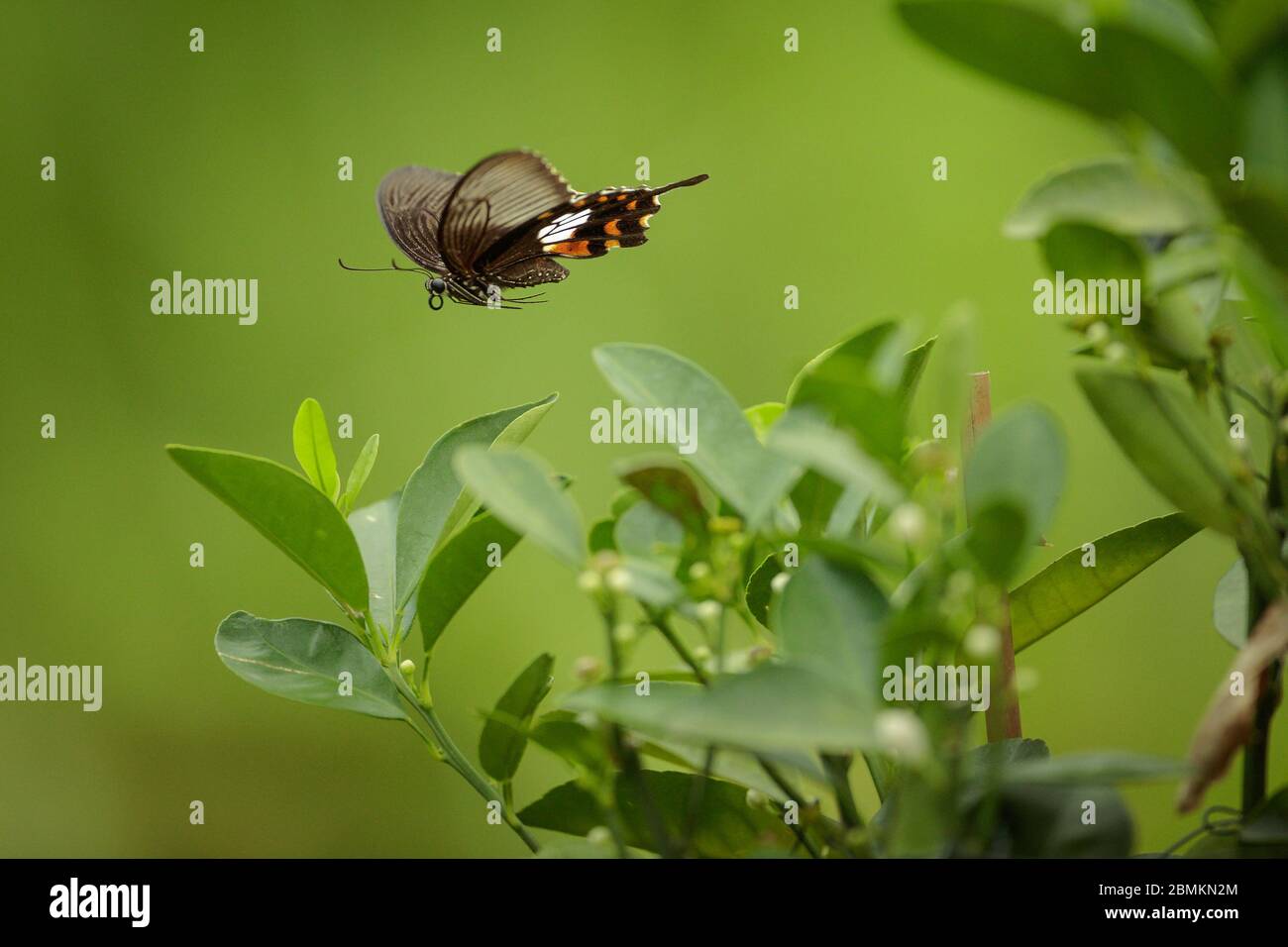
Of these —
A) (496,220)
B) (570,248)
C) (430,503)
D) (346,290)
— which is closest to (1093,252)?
(430,503)

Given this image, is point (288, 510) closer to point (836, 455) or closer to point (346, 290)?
point (836, 455)

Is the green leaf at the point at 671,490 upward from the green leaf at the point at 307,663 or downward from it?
upward

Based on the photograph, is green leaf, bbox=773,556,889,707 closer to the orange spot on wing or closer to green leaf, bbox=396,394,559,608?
green leaf, bbox=396,394,559,608

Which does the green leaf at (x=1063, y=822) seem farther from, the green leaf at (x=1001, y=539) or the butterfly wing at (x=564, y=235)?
the butterfly wing at (x=564, y=235)

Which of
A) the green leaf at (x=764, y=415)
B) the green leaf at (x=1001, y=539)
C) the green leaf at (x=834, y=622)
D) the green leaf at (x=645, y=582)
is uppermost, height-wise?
the green leaf at (x=764, y=415)

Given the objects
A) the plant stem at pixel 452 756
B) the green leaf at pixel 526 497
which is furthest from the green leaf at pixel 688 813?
the green leaf at pixel 526 497

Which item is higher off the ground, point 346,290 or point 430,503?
point 346,290
